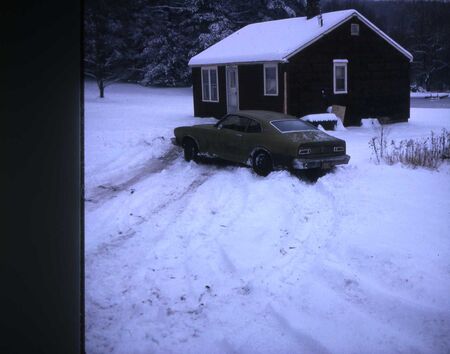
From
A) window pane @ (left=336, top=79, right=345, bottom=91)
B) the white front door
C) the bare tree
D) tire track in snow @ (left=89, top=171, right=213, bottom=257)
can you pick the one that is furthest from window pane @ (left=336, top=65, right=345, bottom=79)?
tire track in snow @ (left=89, top=171, right=213, bottom=257)

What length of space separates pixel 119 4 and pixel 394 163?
16.3 feet

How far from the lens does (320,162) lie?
8547 millimetres

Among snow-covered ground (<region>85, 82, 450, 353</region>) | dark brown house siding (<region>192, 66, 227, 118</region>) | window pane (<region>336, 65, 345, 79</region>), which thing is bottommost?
snow-covered ground (<region>85, 82, 450, 353</region>)

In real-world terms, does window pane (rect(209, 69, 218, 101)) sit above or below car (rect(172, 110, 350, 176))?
above

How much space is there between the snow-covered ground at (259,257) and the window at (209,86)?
8713 millimetres

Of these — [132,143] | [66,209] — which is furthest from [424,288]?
[132,143]

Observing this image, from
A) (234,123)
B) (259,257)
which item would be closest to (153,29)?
(234,123)

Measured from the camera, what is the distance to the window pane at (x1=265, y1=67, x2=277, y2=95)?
1542 cm

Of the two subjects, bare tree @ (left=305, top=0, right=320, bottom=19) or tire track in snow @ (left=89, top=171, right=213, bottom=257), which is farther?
bare tree @ (left=305, top=0, right=320, bottom=19)

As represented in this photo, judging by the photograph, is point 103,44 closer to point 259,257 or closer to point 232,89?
point 259,257

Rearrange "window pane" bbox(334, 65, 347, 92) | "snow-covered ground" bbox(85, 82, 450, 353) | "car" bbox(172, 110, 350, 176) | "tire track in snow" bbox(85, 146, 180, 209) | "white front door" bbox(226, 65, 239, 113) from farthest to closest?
"white front door" bbox(226, 65, 239, 113)
"window pane" bbox(334, 65, 347, 92)
"car" bbox(172, 110, 350, 176)
"tire track in snow" bbox(85, 146, 180, 209)
"snow-covered ground" bbox(85, 82, 450, 353)

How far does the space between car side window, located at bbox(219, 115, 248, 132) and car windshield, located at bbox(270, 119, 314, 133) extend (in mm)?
538

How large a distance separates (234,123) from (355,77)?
8.22 metres

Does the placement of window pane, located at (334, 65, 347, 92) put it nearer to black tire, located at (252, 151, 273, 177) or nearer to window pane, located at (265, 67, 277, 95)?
window pane, located at (265, 67, 277, 95)
